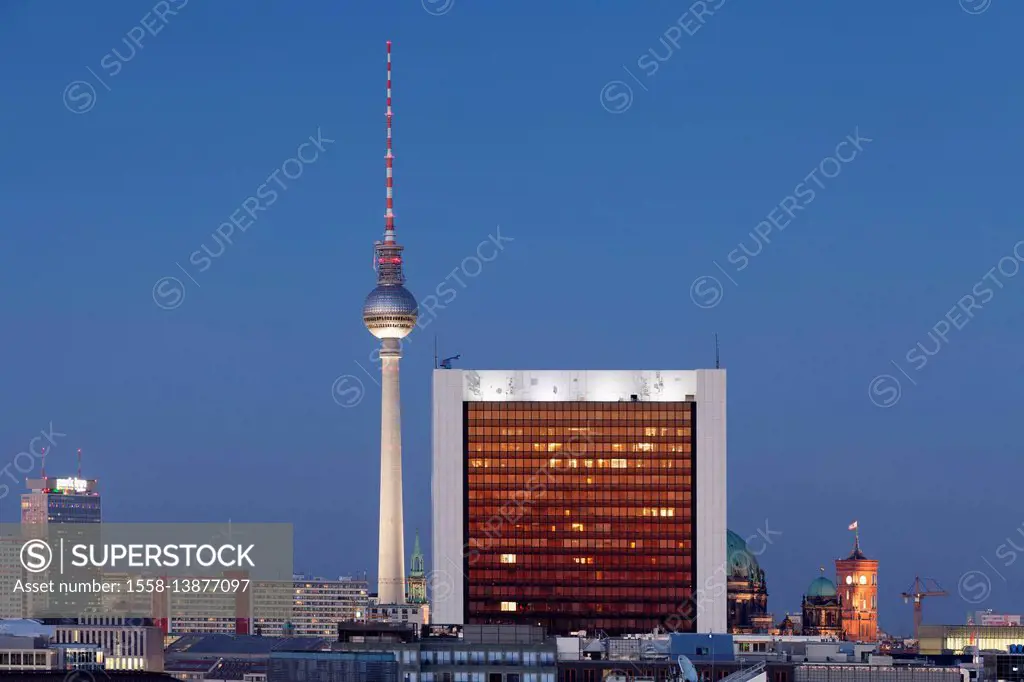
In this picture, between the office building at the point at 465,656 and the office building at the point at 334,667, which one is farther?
the office building at the point at 465,656

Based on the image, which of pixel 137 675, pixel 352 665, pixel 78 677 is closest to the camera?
pixel 78 677

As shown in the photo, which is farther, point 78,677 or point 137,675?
point 137,675

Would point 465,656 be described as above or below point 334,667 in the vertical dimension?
above

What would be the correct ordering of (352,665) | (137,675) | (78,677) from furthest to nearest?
(137,675)
(352,665)
(78,677)

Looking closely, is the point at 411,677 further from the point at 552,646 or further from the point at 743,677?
→ the point at 743,677

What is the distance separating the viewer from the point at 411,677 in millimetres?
177000

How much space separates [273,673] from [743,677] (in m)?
37.0

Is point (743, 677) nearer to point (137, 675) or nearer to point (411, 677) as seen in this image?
point (411, 677)

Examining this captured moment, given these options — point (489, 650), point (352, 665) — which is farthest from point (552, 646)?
point (352, 665)

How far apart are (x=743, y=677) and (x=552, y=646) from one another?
15080 mm

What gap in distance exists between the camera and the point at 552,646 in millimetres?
185250

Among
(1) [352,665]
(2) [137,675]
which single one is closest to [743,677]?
(1) [352,665]

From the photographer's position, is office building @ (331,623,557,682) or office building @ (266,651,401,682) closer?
office building @ (266,651,401,682)

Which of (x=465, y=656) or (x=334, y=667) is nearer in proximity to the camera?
(x=334, y=667)
